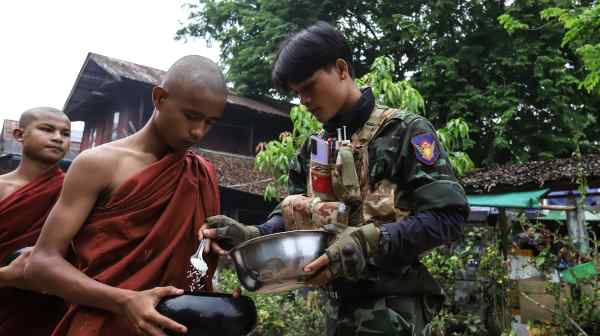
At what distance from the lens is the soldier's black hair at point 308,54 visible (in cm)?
188

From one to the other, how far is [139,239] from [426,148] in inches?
41.2

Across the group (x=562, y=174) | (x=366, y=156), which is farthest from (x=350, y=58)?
(x=562, y=174)

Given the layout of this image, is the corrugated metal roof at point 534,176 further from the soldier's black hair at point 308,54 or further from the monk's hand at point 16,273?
the monk's hand at point 16,273

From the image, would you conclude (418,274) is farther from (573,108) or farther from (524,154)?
(573,108)

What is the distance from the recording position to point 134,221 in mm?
1651

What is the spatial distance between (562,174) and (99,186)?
7.40 m

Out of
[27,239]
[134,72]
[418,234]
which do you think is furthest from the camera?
[134,72]

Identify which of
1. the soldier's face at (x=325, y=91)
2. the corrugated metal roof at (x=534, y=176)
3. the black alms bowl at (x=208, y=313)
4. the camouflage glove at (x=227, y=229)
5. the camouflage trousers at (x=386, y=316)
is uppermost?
the soldier's face at (x=325, y=91)

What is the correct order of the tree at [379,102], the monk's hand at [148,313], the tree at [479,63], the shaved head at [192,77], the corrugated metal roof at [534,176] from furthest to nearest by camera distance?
the tree at [479,63], the corrugated metal roof at [534,176], the tree at [379,102], the shaved head at [192,77], the monk's hand at [148,313]

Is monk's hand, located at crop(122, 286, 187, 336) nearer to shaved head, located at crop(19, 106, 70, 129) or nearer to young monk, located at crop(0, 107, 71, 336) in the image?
young monk, located at crop(0, 107, 71, 336)

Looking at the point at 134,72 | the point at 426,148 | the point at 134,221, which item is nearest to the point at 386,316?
the point at 426,148

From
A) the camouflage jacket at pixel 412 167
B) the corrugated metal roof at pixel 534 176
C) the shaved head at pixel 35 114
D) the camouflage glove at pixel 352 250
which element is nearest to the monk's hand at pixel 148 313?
the camouflage glove at pixel 352 250

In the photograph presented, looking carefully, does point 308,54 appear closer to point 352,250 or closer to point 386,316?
point 352,250

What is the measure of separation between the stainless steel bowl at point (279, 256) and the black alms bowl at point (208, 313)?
11cm
